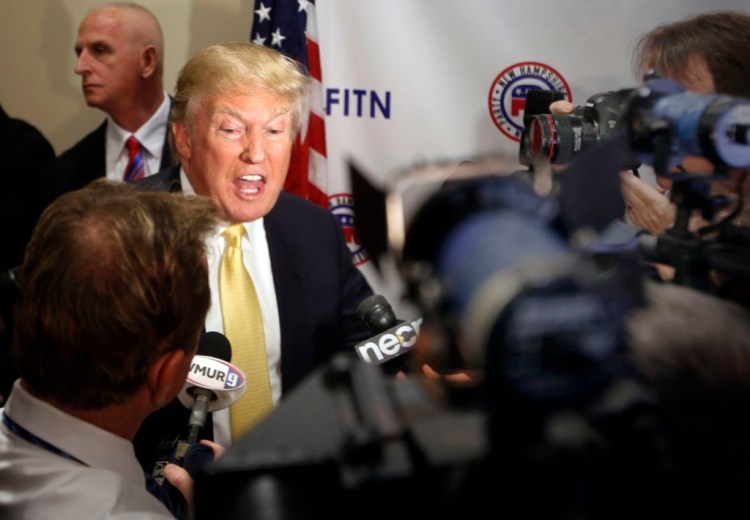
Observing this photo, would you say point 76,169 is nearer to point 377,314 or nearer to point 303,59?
point 303,59

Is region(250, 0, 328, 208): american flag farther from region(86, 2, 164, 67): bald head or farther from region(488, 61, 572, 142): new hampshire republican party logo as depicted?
region(488, 61, 572, 142): new hampshire republican party logo

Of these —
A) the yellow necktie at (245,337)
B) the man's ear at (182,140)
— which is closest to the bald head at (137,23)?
the man's ear at (182,140)

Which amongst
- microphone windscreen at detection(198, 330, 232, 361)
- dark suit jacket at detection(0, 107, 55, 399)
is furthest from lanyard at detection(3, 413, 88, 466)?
dark suit jacket at detection(0, 107, 55, 399)

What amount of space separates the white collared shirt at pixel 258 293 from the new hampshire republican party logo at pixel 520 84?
3.79 feet

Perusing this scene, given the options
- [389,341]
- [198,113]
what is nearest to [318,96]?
[198,113]

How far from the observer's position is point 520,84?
2783 mm

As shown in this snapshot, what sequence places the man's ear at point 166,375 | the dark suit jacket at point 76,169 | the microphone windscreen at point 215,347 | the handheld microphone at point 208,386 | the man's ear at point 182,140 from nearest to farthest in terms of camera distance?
1. the man's ear at point 166,375
2. the handheld microphone at point 208,386
3. the microphone windscreen at point 215,347
4. the man's ear at point 182,140
5. the dark suit jacket at point 76,169

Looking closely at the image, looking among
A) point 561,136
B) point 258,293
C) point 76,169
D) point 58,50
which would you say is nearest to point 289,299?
point 258,293

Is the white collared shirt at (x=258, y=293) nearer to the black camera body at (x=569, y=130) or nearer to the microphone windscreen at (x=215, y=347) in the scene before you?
the microphone windscreen at (x=215, y=347)

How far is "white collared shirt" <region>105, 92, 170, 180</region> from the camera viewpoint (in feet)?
9.58

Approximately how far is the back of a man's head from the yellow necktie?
2.22ft

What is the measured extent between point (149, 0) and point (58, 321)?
102 inches

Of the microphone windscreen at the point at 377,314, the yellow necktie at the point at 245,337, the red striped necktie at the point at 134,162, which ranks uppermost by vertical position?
the red striped necktie at the point at 134,162

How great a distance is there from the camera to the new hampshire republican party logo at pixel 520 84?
278 centimetres
